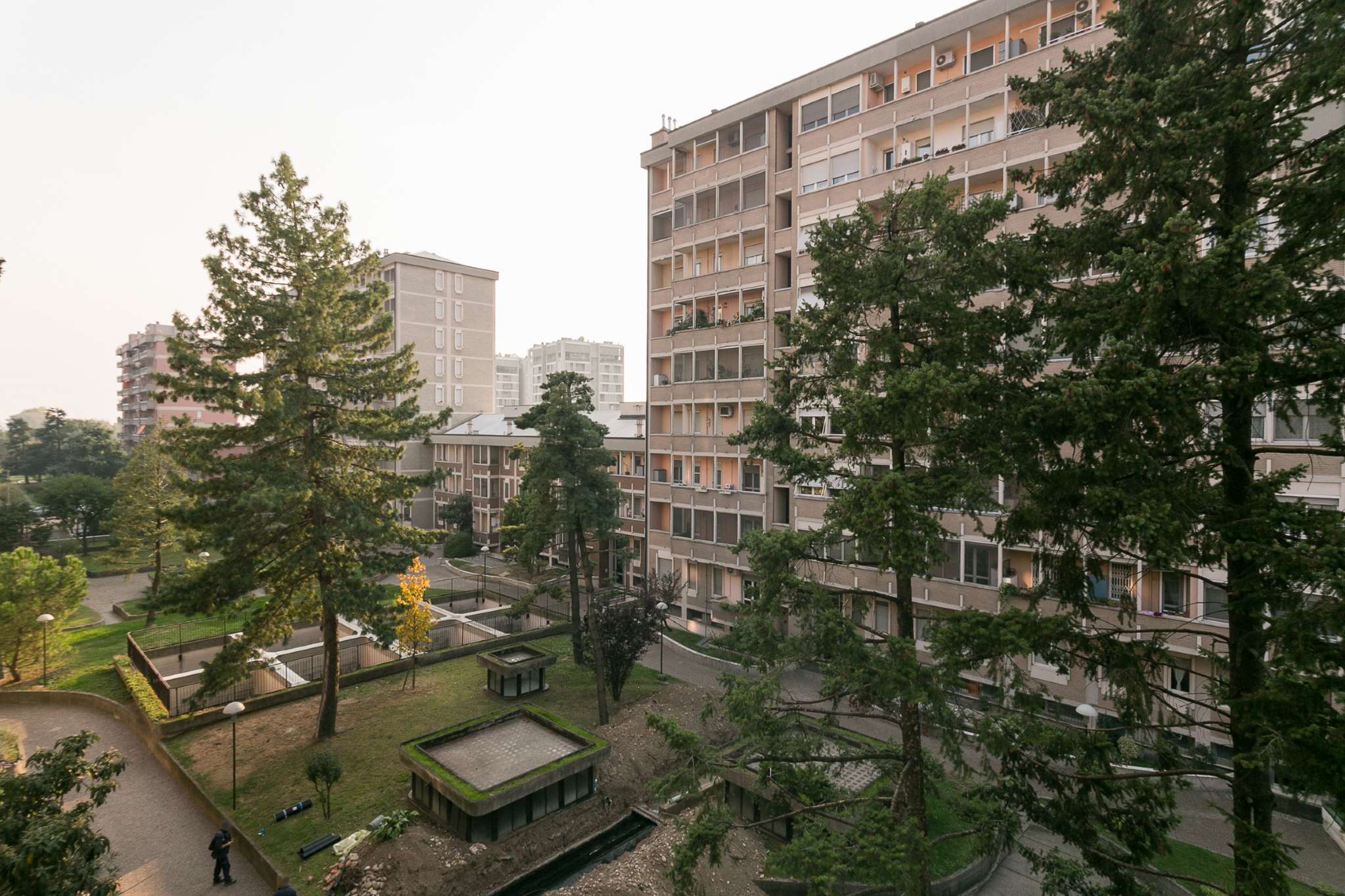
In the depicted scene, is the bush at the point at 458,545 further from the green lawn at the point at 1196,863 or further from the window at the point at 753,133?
the green lawn at the point at 1196,863

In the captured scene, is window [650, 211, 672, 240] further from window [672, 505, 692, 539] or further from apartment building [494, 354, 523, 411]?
apartment building [494, 354, 523, 411]

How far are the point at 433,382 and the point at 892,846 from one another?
63311mm

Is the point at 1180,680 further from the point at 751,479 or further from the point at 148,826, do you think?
the point at 148,826

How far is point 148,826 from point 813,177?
33801mm

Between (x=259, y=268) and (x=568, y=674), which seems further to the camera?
(x=568, y=674)

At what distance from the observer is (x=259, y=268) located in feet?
63.3

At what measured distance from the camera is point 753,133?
3306 centimetres

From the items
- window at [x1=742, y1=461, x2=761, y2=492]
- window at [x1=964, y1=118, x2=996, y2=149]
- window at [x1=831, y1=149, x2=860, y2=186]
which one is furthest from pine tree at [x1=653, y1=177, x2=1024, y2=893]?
window at [x1=831, y1=149, x2=860, y2=186]

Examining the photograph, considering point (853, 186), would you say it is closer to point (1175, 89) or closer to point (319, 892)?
point (1175, 89)

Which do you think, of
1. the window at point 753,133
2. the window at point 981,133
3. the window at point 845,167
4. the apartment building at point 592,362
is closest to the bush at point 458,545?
the window at point 753,133

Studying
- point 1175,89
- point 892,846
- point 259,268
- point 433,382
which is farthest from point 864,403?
point 433,382

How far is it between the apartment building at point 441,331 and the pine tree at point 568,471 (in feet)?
123

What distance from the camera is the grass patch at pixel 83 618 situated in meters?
35.3

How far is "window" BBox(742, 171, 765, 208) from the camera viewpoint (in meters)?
32.6
